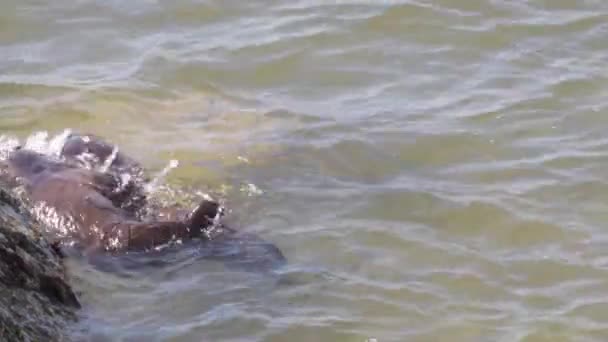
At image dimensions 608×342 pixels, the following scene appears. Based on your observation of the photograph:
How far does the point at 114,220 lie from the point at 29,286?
147cm

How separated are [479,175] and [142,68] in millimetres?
3364

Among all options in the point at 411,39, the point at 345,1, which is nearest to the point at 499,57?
the point at 411,39

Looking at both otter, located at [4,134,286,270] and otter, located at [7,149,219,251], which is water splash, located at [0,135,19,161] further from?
otter, located at [7,149,219,251]

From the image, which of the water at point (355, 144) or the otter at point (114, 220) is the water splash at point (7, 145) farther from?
the water at point (355, 144)

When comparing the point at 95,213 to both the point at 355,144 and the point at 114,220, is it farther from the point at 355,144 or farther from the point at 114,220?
the point at 355,144

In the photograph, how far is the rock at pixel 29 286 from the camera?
490cm

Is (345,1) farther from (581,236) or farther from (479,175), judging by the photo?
(581,236)

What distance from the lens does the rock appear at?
16.1 ft

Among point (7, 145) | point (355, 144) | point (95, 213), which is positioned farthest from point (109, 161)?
point (355, 144)

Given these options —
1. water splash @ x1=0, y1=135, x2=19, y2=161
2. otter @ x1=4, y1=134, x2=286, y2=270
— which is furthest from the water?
water splash @ x1=0, y1=135, x2=19, y2=161

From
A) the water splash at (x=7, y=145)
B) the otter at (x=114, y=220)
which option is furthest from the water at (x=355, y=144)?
the water splash at (x=7, y=145)

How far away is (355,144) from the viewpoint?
8.35 meters

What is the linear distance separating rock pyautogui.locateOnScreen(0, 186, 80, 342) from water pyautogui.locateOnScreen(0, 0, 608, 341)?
0.27 meters

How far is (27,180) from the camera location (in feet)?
23.5
